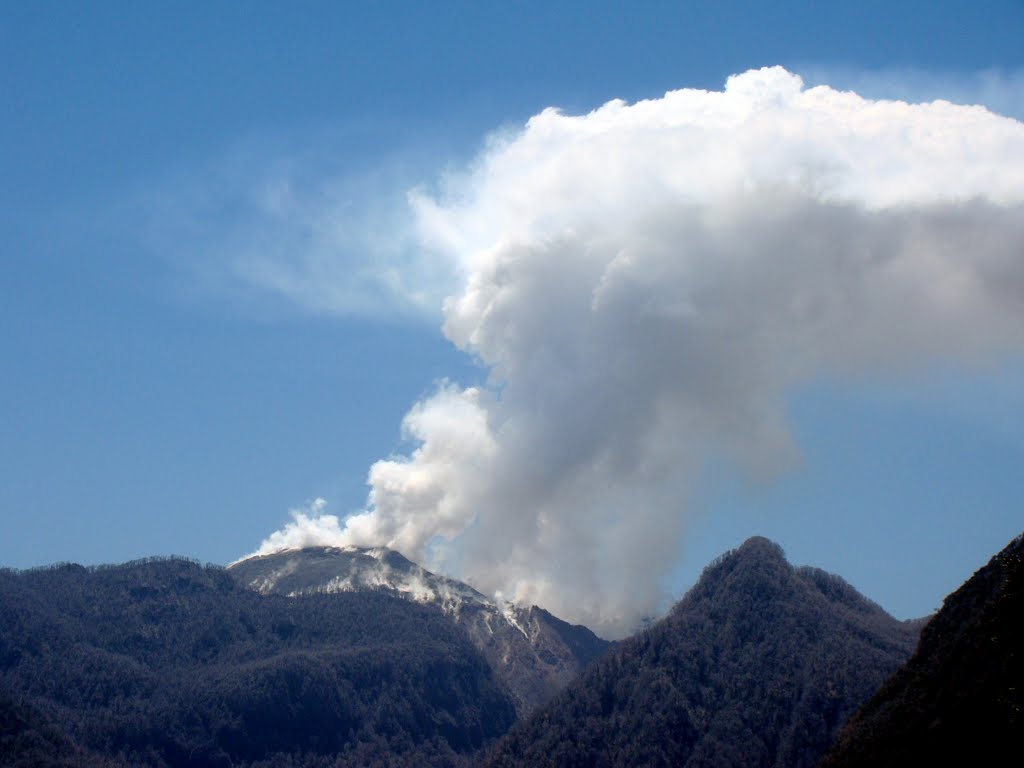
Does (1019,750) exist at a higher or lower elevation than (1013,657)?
lower

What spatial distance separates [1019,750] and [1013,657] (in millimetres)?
30173

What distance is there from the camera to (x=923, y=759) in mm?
196625

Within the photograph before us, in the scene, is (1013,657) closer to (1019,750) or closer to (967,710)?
(967,710)

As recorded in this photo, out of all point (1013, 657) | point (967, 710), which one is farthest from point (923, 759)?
point (1013, 657)

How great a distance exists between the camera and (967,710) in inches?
7702

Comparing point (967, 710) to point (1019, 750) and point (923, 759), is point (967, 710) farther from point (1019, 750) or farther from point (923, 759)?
point (1019, 750)

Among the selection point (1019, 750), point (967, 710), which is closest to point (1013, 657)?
point (967, 710)

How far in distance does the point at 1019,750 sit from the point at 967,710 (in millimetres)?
28172

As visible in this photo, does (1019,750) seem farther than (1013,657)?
No

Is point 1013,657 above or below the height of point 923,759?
above

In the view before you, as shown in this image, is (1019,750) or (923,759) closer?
(1019,750)

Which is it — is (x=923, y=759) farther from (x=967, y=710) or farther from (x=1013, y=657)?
(x=1013, y=657)

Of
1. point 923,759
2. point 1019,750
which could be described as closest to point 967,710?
point 923,759

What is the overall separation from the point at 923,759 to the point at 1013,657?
76.8 ft
